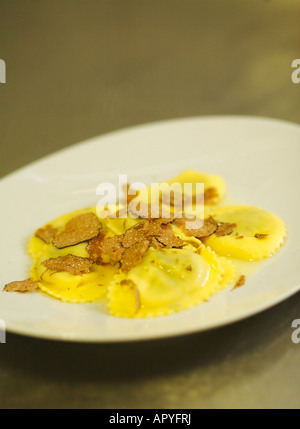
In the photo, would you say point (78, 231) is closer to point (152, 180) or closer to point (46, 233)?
point (46, 233)

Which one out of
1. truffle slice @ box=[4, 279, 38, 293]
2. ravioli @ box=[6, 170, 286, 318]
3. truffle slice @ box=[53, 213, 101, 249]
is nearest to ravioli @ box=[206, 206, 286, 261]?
ravioli @ box=[6, 170, 286, 318]

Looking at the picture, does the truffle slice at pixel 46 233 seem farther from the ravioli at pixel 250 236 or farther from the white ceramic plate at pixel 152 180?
the ravioli at pixel 250 236

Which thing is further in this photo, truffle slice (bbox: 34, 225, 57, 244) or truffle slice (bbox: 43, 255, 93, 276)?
truffle slice (bbox: 34, 225, 57, 244)

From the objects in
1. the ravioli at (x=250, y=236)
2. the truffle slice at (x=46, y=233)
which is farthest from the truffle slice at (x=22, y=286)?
the ravioli at (x=250, y=236)

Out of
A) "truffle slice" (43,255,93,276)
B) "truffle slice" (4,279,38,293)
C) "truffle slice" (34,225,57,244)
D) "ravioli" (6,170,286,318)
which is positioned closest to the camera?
"ravioli" (6,170,286,318)

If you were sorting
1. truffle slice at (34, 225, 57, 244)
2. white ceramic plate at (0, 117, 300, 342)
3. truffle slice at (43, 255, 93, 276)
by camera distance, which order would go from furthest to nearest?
truffle slice at (34, 225, 57, 244) → truffle slice at (43, 255, 93, 276) → white ceramic plate at (0, 117, 300, 342)

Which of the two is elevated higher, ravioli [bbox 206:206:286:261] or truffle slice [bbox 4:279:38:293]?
ravioli [bbox 206:206:286:261]

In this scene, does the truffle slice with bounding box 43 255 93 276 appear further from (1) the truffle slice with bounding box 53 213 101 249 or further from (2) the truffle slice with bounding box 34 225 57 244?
(2) the truffle slice with bounding box 34 225 57 244

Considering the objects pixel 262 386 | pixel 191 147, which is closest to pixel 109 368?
pixel 262 386
